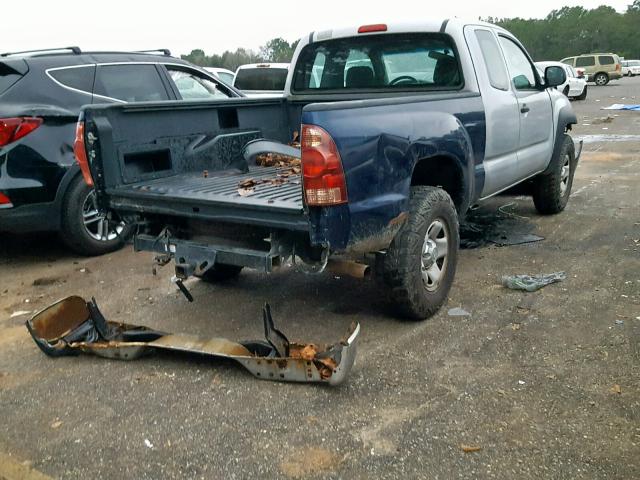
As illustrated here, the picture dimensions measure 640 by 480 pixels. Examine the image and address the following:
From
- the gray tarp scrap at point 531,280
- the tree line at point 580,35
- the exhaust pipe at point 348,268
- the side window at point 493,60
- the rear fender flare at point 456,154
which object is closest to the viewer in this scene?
the exhaust pipe at point 348,268

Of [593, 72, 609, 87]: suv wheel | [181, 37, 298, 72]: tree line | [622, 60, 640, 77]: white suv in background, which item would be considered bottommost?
[622, 60, 640, 77]: white suv in background

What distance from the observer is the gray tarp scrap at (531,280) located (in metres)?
4.95

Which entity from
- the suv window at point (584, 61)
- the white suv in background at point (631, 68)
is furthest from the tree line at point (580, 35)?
the suv window at point (584, 61)

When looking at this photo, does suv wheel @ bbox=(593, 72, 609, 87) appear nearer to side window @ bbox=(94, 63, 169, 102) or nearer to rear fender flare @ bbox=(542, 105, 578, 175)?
rear fender flare @ bbox=(542, 105, 578, 175)

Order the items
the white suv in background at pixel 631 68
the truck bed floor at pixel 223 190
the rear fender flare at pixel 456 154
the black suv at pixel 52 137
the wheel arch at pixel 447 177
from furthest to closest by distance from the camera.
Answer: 1. the white suv in background at pixel 631 68
2. the black suv at pixel 52 137
3. the wheel arch at pixel 447 177
4. the rear fender flare at pixel 456 154
5. the truck bed floor at pixel 223 190

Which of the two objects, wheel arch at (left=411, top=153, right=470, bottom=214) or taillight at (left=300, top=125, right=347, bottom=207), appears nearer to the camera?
taillight at (left=300, top=125, right=347, bottom=207)

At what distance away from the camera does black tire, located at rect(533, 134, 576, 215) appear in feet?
23.2

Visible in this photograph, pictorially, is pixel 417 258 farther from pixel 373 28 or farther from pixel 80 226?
pixel 80 226

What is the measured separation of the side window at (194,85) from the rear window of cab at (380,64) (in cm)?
155

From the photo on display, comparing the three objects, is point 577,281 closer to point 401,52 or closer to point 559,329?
point 559,329

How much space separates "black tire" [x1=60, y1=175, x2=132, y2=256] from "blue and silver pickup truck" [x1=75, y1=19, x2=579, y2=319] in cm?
150

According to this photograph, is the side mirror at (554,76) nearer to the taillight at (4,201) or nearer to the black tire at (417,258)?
the black tire at (417,258)

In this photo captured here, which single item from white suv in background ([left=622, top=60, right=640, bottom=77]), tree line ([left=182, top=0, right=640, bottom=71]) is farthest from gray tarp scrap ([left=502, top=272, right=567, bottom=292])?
tree line ([left=182, top=0, right=640, bottom=71])

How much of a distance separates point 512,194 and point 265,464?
5.50 meters
